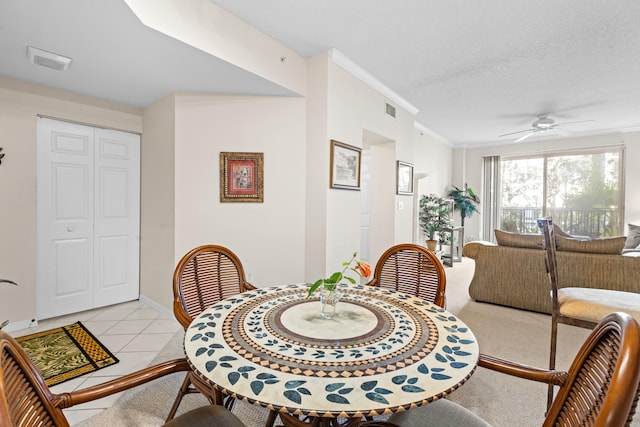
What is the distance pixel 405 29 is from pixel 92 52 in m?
2.43

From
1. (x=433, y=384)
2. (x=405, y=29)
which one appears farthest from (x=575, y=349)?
(x=405, y=29)

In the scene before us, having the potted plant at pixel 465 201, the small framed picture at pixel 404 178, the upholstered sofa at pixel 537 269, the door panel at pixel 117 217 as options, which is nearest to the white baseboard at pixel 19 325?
the door panel at pixel 117 217

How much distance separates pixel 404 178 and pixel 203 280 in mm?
3310

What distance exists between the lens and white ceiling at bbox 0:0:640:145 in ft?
6.61

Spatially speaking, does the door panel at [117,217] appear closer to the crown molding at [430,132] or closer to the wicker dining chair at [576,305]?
the wicker dining chair at [576,305]

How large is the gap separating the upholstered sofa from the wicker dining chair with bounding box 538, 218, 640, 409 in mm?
1042

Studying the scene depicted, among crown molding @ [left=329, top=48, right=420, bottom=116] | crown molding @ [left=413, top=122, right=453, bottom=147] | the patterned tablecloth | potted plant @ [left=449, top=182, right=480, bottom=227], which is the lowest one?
the patterned tablecloth

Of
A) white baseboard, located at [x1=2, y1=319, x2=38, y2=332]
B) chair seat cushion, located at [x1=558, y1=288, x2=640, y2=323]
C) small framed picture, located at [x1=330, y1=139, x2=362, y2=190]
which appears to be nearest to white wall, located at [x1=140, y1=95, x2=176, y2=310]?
white baseboard, located at [x1=2, y1=319, x2=38, y2=332]

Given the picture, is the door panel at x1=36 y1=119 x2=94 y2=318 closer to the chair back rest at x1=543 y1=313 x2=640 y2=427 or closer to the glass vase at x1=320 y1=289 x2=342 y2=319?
the glass vase at x1=320 y1=289 x2=342 y2=319

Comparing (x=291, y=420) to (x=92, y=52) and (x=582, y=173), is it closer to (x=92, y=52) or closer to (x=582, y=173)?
(x=92, y=52)

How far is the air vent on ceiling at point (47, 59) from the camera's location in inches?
86.7

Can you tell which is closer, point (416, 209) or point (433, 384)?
point (433, 384)

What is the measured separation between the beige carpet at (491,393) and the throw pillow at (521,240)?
840 mm

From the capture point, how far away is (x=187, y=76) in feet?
8.57
